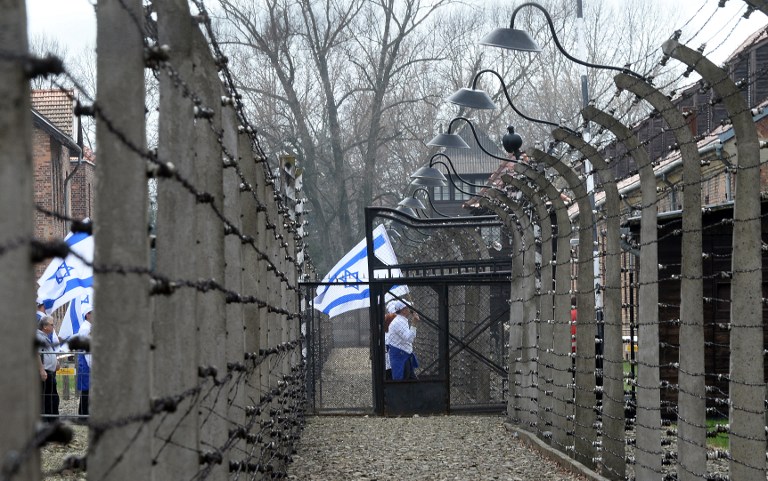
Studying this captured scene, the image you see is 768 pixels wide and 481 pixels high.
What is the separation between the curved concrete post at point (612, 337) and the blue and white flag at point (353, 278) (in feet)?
42.8

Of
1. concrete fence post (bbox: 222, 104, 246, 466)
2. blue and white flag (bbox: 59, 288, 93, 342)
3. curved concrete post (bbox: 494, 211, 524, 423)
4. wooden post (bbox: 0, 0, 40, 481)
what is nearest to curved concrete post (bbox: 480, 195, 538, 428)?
curved concrete post (bbox: 494, 211, 524, 423)

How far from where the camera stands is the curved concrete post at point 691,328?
7.88 meters

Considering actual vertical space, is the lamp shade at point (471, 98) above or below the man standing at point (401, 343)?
above


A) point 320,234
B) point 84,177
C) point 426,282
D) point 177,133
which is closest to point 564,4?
point 320,234

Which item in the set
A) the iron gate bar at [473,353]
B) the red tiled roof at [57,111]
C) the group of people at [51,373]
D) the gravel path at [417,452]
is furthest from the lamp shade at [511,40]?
the red tiled roof at [57,111]

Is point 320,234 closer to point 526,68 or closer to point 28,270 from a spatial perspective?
point 526,68

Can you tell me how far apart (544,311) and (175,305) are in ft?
32.7

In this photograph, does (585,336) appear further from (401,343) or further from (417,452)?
(401,343)

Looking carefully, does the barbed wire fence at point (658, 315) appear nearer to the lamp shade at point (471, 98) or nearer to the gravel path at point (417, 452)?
the gravel path at point (417, 452)

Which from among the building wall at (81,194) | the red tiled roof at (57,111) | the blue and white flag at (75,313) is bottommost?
the blue and white flag at (75,313)

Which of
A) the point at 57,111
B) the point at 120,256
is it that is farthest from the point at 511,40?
the point at 57,111

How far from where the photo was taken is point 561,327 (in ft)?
43.0

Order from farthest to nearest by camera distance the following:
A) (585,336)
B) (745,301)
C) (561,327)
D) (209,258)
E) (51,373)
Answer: (51,373) → (561,327) → (585,336) → (745,301) → (209,258)

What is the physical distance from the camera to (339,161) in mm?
51531
